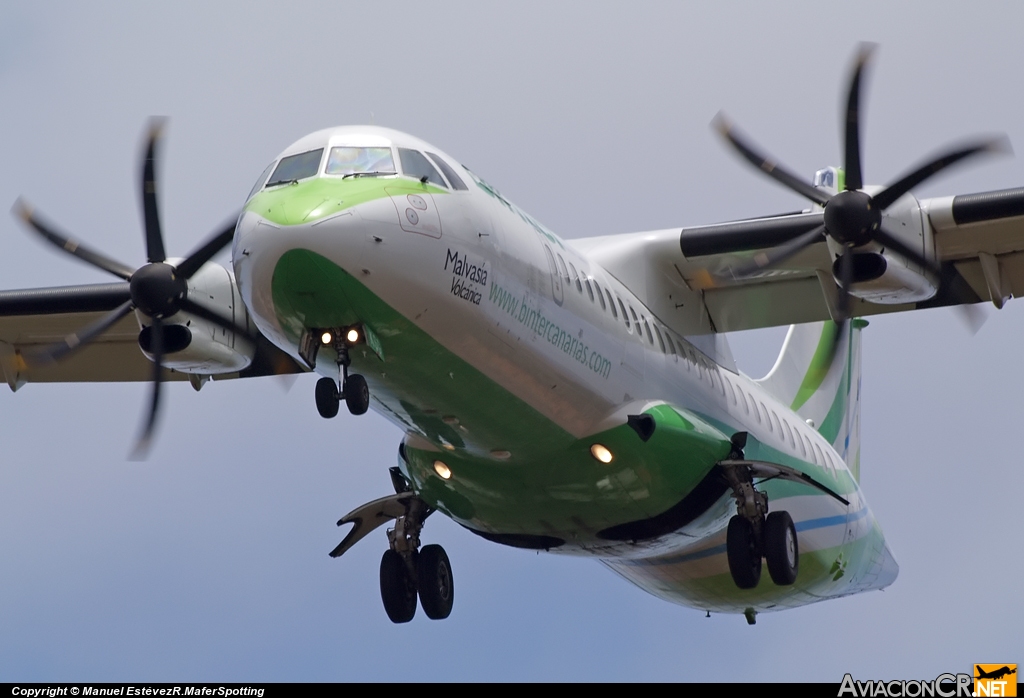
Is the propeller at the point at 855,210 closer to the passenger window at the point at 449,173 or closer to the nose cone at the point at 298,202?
the passenger window at the point at 449,173

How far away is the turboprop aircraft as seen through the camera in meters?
13.3

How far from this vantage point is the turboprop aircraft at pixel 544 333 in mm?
13289

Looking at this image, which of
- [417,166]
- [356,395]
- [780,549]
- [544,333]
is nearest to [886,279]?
[780,549]

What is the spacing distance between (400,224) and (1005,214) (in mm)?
6793

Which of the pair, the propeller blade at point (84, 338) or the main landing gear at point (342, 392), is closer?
the main landing gear at point (342, 392)

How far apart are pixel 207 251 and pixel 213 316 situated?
93 cm

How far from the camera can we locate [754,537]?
1680 centimetres

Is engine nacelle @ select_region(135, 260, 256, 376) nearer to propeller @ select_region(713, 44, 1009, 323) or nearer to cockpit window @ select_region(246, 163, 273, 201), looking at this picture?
cockpit window @ select_region(246, 163, 273, 201)

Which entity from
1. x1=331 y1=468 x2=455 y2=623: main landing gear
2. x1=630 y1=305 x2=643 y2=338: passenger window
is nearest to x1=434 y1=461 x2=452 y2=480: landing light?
x1=331 y1=468 x2=455 y2=623: main landing gear

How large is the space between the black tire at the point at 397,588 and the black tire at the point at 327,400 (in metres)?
4.37

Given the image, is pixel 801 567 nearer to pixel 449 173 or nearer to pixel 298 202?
pixel 449 173

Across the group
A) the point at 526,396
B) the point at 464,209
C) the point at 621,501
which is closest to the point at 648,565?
the point at 621,501

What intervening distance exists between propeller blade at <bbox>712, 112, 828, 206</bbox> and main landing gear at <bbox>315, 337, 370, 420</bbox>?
565cm

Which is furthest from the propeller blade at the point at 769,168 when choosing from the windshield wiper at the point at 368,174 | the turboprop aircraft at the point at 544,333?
the windshield wiper at the point at 368,174
